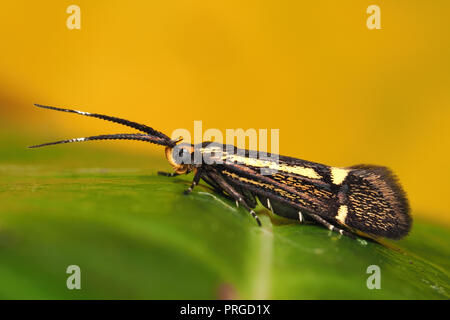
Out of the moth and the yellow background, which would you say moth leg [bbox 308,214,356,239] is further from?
the yellow background

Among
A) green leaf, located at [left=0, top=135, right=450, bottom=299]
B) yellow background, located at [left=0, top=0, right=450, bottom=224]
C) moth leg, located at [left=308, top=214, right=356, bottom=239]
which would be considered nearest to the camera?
green leaf, located at [left=0, top=135, right=450, bottom=299]

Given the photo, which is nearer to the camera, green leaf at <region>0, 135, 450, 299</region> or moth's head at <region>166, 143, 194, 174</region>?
green leaf at <region>0, 135, 450, 299</region>

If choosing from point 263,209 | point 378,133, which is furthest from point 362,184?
point 378,133

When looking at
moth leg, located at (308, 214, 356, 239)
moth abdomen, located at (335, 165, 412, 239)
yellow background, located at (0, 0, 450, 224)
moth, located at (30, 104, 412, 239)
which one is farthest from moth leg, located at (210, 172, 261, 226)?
yellow background, located at (0, 0, 450, 224)

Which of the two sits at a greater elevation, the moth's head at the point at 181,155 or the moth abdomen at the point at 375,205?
the moth's head at the point at 181,155

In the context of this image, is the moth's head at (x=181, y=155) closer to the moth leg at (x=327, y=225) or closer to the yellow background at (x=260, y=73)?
the moth leg at (x=327, y=225)

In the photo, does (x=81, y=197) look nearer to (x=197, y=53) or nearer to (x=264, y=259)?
(x=264, y=259)

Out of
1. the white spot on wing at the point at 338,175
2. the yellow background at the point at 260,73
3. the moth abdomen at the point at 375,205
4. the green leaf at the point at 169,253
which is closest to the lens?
the green leaf at the point at 169,253

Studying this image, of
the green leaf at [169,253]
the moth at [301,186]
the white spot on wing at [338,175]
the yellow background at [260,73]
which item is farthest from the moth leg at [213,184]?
the yellow background at [260,73]
